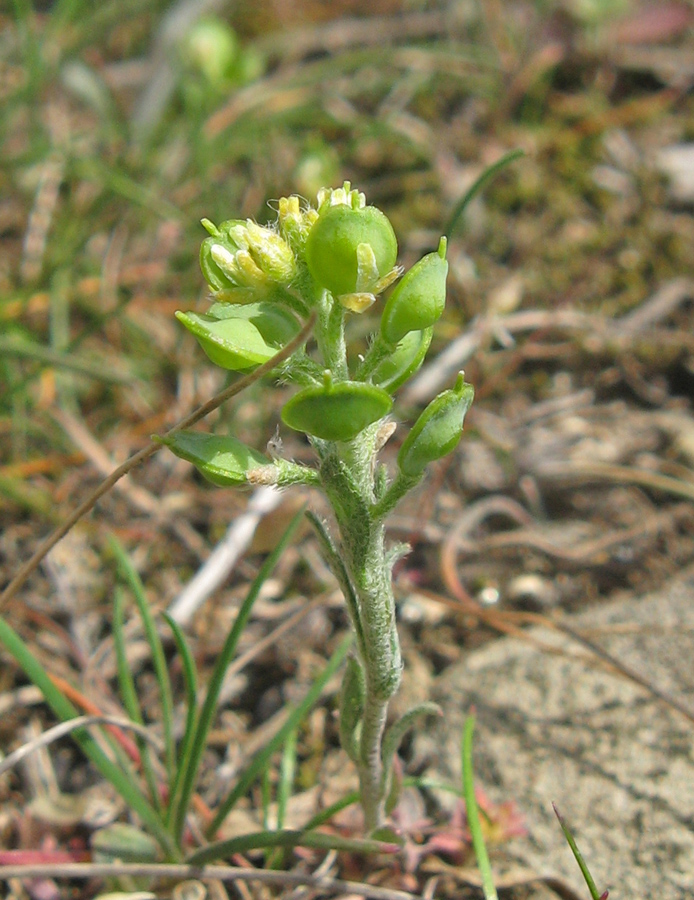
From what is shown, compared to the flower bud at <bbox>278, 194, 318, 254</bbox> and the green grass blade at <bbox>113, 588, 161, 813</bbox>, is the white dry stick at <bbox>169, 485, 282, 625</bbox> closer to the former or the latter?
the green grass blade at <bbox>113, 588, 161, 813</bbox>

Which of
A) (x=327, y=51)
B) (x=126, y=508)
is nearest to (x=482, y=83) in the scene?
(x=327, y=51)

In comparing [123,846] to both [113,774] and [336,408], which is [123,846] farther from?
[336,408]

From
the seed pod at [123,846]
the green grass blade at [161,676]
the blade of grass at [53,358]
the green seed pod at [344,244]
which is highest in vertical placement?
the green seed pod at [344,244]

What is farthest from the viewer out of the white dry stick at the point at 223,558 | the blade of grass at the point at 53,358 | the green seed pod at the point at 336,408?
the blade of grass at the point at 53,358

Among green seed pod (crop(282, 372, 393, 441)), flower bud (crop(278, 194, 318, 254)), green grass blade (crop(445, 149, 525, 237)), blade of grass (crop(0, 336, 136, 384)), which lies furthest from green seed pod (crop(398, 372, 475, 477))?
blade of grass (crop(0, 336, 136, 384))

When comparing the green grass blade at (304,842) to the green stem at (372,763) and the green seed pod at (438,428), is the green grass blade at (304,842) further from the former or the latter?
the green seed pod at (438,428)

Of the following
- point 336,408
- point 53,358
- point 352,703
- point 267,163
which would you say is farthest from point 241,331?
point 267,163

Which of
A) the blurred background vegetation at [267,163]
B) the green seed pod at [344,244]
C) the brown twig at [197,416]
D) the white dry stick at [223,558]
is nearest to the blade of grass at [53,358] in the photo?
the blurred background vegetation at [267,163]
